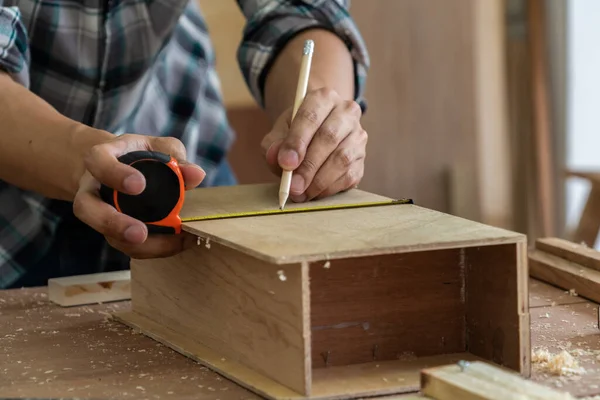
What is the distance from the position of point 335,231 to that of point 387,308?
0.13 meters

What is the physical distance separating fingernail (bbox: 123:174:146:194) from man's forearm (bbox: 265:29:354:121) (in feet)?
1.82

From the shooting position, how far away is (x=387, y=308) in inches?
39.5

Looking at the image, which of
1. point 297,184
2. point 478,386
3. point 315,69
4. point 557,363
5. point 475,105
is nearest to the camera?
point 478,386

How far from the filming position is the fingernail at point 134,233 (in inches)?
40.0

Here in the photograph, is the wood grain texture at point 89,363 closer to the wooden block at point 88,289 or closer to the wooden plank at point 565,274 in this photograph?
the wooden block at point 88,289

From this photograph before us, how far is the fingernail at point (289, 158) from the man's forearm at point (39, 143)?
233mm

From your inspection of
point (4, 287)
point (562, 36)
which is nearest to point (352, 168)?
point (4, 287)

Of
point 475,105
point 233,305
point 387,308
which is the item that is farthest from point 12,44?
point 475,105

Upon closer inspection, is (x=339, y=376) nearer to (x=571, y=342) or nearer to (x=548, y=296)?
(x=571, y=342)

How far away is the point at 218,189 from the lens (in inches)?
51.1

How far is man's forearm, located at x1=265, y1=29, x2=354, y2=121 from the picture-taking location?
5.00ft

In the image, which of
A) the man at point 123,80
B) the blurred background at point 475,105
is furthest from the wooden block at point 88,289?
the blurred background at point 475,105

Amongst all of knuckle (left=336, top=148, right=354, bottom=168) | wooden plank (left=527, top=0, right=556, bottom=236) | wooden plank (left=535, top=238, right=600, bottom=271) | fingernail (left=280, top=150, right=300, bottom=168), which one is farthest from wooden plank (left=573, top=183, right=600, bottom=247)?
wooden plank (left=527, top=0, right=556, bottom=236)

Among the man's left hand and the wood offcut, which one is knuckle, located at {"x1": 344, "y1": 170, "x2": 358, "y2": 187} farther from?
the wood offcut
